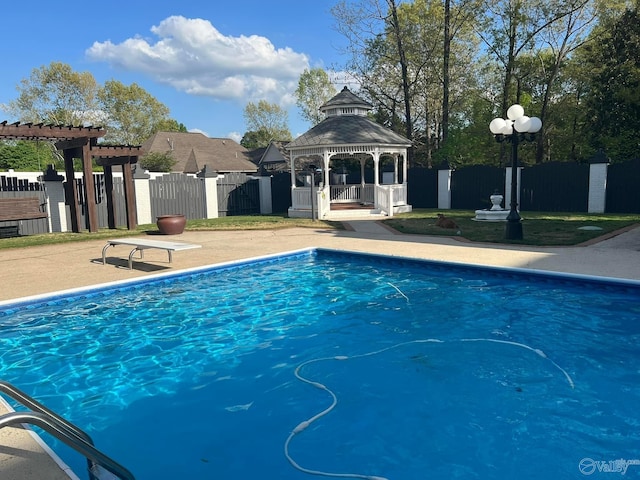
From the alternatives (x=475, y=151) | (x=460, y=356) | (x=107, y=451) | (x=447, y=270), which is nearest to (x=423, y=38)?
(x=475, y=151)

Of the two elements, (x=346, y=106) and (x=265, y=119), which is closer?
(x=346, y=106)

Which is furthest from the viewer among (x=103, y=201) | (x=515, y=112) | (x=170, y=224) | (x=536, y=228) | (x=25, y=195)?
(x=103, y=201)

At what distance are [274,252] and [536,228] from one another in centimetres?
832

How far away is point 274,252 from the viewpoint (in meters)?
11.8

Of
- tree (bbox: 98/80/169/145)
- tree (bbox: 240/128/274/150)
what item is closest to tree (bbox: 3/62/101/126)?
tree (bbox: 98/80/169/145)

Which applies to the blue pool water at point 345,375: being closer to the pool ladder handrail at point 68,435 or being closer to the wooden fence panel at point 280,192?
the pool ladder handrail at point 68,435

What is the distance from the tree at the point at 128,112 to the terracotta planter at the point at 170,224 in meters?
42.7

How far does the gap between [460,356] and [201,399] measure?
2969mm

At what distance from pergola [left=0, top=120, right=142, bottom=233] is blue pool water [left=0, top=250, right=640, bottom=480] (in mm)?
9183

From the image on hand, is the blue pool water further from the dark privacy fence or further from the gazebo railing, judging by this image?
the gazebo railing

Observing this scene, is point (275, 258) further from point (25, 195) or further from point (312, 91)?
point (312, 91)

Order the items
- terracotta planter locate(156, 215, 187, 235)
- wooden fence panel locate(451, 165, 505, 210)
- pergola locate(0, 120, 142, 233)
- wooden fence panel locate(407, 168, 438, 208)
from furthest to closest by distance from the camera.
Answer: wooden fence panel locate(407, 168, 438, 208)
wooden fence panel locate(451, 165, 505, 210)
terracotta planter locate(156, 215, 187, 235)
pergola locate(0, 120, 142, 233)

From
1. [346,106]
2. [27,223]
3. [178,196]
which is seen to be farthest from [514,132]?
[27,223]

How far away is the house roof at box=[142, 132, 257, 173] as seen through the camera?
41.9 metres
